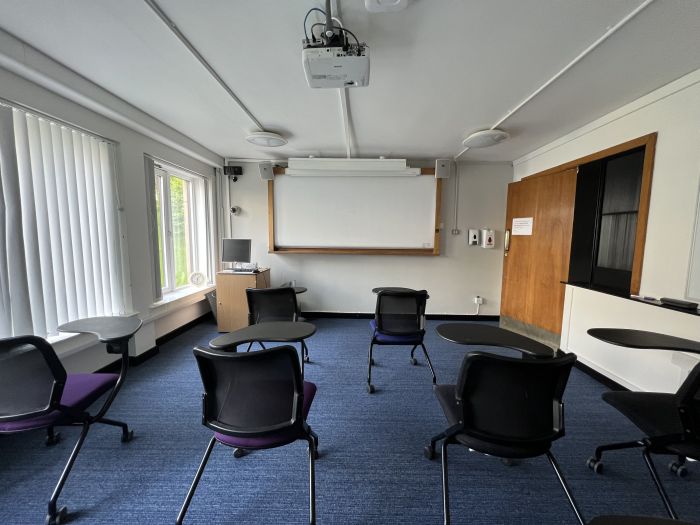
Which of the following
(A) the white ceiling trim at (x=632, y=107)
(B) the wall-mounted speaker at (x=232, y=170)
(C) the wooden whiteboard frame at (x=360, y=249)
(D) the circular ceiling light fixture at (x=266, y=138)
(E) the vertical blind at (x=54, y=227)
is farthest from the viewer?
(B) the wall-mounted speaker at (x=232, y=170)

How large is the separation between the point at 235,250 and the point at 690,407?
4429mm

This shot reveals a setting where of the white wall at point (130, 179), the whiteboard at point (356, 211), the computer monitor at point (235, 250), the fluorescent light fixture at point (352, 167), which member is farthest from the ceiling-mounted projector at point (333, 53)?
the computer monitor at point (235, 250)

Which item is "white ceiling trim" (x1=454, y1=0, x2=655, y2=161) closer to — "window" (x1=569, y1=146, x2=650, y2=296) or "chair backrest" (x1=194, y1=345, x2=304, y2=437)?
"window" (x1=569, y1=146, x2=650, y2=296)

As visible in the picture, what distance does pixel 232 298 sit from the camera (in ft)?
12.5

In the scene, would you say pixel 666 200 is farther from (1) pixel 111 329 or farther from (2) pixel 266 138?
(1) pixel 111 329

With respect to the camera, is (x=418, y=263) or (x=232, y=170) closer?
(x=232, y=170)

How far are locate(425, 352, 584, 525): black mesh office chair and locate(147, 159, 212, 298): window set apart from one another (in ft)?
11.8

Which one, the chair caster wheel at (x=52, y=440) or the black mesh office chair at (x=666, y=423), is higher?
the black mesh office chair at (x=666, y=423)

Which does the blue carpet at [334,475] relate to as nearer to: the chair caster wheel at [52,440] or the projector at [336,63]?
the chair caster wheel at [52,440]

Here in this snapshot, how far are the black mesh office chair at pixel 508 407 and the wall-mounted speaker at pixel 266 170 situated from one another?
3941mm

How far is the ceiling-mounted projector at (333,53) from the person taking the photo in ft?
5.18

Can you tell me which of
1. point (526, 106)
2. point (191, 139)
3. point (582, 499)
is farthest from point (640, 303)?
point (191, 139)

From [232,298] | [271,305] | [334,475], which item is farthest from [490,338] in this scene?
[232,298]

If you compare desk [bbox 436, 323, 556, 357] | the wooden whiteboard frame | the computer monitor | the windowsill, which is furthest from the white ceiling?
the windowsill
